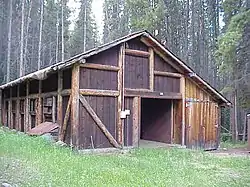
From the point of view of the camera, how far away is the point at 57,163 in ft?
28.3

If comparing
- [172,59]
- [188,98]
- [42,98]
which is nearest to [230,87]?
[188,98]

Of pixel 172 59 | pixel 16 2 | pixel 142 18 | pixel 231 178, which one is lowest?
pixel 231 178

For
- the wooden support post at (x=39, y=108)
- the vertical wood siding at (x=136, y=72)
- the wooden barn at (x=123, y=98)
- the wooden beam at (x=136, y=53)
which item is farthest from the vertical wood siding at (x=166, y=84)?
the wooden support post at (x=39, y=108)

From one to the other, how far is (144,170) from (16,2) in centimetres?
2722

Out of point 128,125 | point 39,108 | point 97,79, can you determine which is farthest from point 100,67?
point 39,108

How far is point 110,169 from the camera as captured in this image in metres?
8.64

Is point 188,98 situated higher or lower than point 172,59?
lower

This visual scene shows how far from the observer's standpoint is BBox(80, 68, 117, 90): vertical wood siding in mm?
12578

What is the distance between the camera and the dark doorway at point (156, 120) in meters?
16.1

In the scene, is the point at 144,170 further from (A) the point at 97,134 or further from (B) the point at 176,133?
(B) the point at 176,133

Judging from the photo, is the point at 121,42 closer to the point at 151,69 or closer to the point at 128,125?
the point at 151,69

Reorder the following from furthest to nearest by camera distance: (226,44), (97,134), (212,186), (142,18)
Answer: (142,18)
(226,44)
(97,134)
(212,186)

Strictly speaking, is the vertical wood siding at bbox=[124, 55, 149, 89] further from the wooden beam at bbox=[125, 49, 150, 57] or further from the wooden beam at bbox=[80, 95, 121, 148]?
the wooden beam at bbox=[80, 95, 121, 148]

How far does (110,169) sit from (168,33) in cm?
1934
